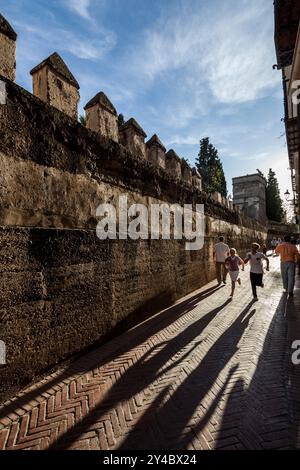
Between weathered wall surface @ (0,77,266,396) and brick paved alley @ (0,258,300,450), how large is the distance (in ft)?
1.49

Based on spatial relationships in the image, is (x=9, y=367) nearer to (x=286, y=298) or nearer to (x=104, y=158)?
(x=104, y=158)

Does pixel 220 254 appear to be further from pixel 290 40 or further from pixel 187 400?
pixel 187 400

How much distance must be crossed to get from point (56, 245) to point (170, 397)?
2131 mm

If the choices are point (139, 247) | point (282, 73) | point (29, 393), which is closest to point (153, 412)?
point (29, 393)

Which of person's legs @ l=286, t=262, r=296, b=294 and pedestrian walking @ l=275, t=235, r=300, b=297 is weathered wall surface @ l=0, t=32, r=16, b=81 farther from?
person's legs @ l=286, t=262, r=296, b=294

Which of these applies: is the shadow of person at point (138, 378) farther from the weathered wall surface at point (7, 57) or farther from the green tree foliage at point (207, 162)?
the green tree foliage at point (207, 162)

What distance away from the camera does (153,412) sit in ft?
8.19

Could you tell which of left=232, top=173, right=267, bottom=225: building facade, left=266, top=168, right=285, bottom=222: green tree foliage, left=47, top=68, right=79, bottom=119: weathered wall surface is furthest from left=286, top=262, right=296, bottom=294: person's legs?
left=266, top=168, right=285, bottom=222: green tree foliage

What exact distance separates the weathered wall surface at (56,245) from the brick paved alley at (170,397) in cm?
45

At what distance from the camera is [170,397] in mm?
2727

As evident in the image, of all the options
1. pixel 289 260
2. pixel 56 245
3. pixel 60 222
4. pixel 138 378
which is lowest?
pixel 138 378

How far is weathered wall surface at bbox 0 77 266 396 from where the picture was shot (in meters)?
2.93

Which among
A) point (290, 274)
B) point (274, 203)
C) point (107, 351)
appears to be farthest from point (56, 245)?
point (274, 203)

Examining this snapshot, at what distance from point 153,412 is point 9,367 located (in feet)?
5.00
